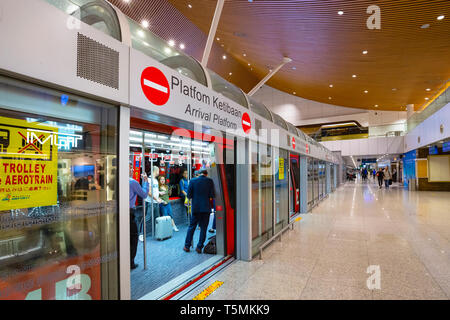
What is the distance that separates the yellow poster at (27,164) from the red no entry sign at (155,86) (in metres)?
0.76

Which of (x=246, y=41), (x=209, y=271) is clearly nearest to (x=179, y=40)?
(x=246, y=41)

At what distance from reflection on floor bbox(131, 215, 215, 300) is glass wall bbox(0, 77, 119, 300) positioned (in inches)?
45.4

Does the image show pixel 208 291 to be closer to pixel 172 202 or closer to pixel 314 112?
pixel 172 202

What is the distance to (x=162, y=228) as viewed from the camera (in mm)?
4797

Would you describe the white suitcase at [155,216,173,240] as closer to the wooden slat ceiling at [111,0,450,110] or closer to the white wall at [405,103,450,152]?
the wooden slat ceiling at [111,0,450,110]

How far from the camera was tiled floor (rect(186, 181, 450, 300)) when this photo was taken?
2779mm

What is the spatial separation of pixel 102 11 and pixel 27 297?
6.56 feet

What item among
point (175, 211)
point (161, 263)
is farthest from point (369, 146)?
point (161, 263)

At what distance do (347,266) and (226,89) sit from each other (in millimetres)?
3070

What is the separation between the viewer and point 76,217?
5.50ft

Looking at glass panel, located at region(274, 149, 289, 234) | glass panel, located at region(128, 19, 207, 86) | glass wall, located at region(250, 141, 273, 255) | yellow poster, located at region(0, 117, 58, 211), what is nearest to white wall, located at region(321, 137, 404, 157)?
glass panel, located at region(274, 149, 289, 234)

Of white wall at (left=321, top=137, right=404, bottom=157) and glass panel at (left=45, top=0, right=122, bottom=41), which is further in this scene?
white wall at (left=321, top=137, right=404, bottom=157)

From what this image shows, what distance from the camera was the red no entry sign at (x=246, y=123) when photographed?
3.73 m

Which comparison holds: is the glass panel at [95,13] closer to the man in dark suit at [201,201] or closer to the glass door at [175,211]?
the glass door at [175,211]
